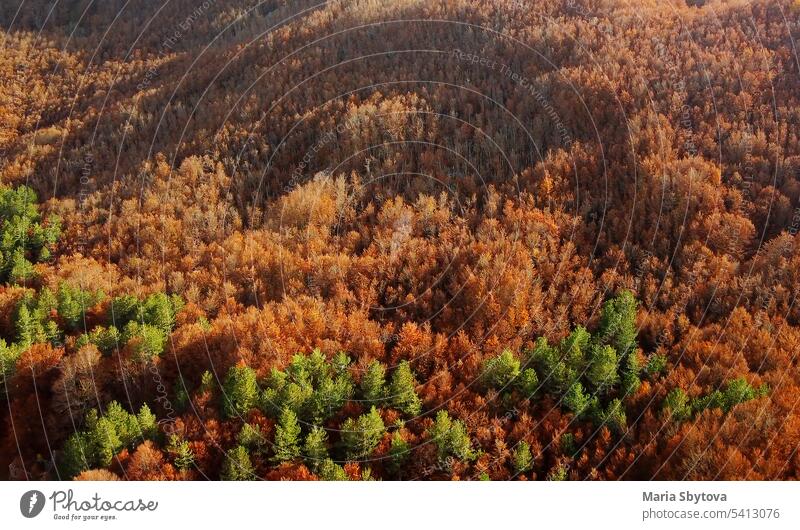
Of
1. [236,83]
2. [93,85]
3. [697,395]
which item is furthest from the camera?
[93,85]

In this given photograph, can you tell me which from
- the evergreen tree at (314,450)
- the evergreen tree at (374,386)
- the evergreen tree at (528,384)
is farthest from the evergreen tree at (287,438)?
the evergreen tree at (528,384)

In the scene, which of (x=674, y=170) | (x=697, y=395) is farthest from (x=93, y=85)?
(x=697, y=395)

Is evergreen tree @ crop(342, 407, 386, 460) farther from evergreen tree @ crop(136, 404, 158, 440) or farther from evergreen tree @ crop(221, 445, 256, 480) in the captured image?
evergreen tree @ crop(136, 404, 158, 440)

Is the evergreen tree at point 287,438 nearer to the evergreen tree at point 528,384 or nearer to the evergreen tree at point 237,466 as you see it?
the evergreen tree at point 237,466

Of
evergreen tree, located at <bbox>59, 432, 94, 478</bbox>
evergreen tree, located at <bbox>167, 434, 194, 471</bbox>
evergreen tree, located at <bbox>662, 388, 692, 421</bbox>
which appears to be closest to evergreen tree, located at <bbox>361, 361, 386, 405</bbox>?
evergreen tree, located at <bbox>167, 434, 194, 471</bbox>

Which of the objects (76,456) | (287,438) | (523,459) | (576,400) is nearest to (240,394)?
(287,438)
